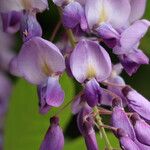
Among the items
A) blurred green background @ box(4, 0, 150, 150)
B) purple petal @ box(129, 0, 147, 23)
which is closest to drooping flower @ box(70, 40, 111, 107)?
purple petal @ box(129, 0, 147, 23)

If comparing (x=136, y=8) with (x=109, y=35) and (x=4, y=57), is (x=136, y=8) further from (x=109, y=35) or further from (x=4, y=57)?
(x=4, y=57)

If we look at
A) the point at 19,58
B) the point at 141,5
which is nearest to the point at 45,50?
the point at 19,58

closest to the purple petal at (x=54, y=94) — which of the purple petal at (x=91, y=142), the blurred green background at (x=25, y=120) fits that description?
the purple petal at (x=91, y=142)

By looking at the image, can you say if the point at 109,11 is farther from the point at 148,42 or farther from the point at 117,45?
the point at 148,42

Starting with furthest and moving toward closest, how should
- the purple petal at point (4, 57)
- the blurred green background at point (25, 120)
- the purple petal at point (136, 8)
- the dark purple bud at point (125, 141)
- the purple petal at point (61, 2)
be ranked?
the purple petal at point (4, 57)
the blurred green background at point (25, 120)
the purple petal at point (136, 8)
the purple petal at point (61, 2)
the dark purple bud at point (125, 141)

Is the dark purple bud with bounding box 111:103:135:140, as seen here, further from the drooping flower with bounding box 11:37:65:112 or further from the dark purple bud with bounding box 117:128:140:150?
the drooping flower with bounding box 11:37:65:112

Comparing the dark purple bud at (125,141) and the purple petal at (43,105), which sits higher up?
the purple petal at (43,105)

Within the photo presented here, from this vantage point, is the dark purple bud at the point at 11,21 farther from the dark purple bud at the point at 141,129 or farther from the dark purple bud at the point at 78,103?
the dark purple bud at the point at 141,129
